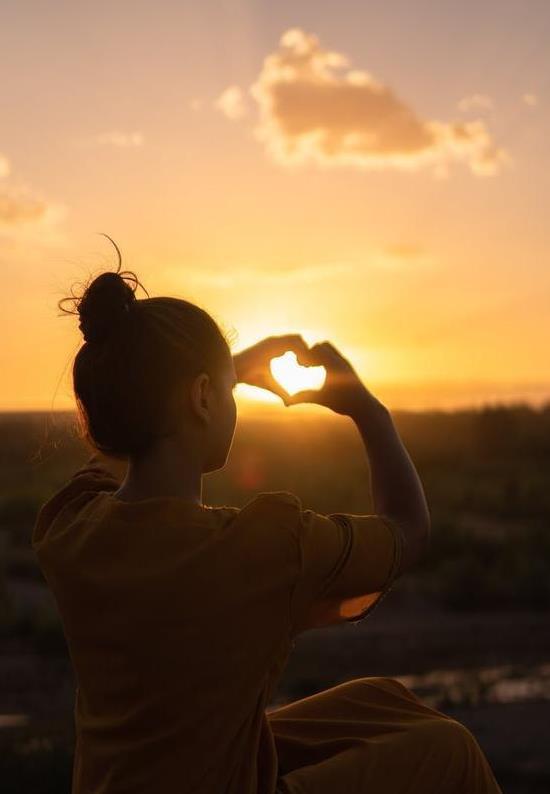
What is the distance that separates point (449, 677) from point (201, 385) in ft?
26.9

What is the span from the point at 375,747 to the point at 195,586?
20.5 inches

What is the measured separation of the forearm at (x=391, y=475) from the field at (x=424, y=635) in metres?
0.66

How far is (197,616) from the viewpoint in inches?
89.7

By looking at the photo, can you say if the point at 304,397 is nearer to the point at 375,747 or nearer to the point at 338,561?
the point at 338,561

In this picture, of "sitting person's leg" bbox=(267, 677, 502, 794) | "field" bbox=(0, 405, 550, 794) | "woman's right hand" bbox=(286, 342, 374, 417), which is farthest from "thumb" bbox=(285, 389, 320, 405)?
"sitting person's leg" bbox=(267, 677, 502, 794)

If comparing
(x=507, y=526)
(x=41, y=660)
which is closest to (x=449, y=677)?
(x=41, y=660)

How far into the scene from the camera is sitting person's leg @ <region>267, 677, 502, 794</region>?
2408 millimetres

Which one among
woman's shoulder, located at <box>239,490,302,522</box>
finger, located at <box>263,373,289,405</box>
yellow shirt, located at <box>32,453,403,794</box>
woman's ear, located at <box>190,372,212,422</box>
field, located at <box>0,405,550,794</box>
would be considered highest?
finger, located at <box>263,373,289,405</box>

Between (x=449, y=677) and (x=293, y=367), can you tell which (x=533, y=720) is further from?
(x=293, y=367)

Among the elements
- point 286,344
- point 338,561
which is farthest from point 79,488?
point 338,561

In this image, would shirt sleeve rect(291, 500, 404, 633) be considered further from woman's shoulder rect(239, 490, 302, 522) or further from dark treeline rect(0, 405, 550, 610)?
dark treeline rect(0, 405, 550, 610)

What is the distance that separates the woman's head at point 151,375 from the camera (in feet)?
7.76

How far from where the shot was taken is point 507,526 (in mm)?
24016

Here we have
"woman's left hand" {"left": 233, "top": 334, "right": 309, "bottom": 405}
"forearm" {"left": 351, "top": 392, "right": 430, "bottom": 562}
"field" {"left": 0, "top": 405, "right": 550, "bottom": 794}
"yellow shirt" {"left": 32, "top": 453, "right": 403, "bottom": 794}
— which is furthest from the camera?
"field" {"left": 0, "top": 405, "right": 550, "bottom": 794}
